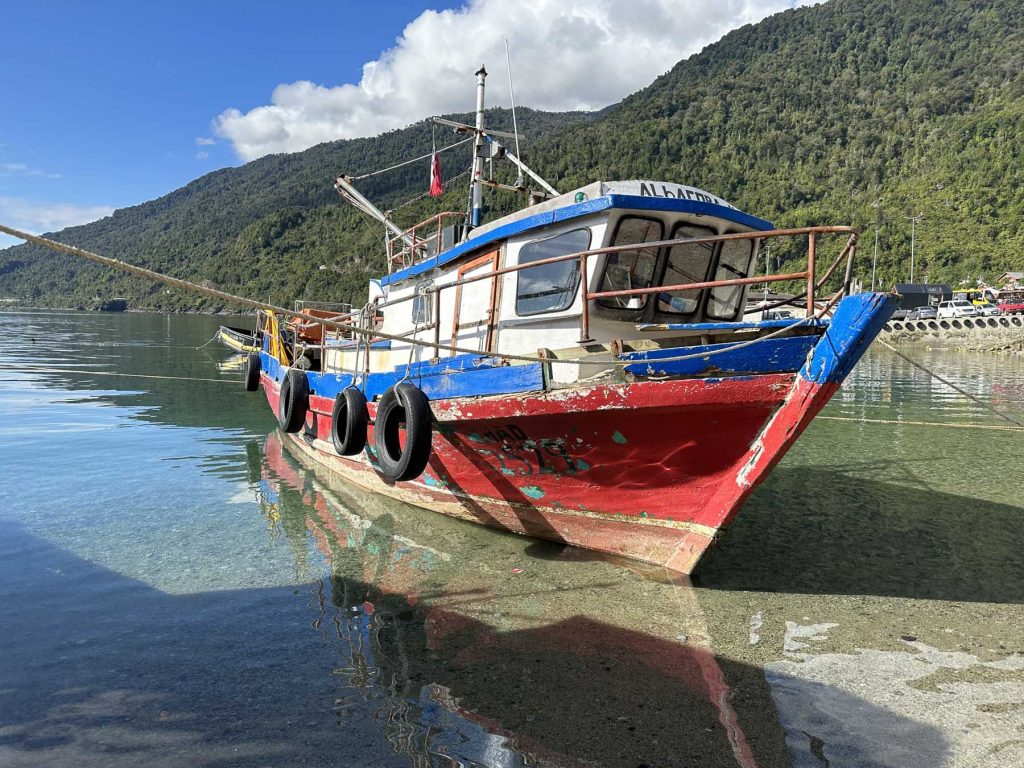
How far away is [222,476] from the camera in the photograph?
9539 millimetres

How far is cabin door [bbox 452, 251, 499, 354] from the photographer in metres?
6.60

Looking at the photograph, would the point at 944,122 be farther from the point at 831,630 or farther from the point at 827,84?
the point at 831,630

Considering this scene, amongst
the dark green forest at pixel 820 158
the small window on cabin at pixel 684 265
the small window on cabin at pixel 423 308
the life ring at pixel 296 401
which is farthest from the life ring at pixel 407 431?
the dark green forest at pixel 820 158

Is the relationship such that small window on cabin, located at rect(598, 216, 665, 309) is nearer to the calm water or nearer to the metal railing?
the calm water

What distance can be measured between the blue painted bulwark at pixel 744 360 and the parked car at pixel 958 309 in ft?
183

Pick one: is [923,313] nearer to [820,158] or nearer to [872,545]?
[872,545]

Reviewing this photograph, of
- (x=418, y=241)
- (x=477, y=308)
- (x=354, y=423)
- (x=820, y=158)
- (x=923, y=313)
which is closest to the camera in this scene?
(x=477, y=308)

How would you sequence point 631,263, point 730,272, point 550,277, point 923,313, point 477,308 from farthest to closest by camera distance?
1. point 923,313
2. point 477,308
3. point 730,272
4. point 550,277
5. point 631,263

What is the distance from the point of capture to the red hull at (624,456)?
4.89 meters

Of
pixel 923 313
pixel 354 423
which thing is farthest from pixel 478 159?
pixel 923 313

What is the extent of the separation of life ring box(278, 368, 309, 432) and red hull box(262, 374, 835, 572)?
150 inches

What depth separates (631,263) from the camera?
232 inches

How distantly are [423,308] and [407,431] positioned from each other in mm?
2393

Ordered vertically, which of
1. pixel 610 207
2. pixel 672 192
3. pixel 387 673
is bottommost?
pixel 387 673
